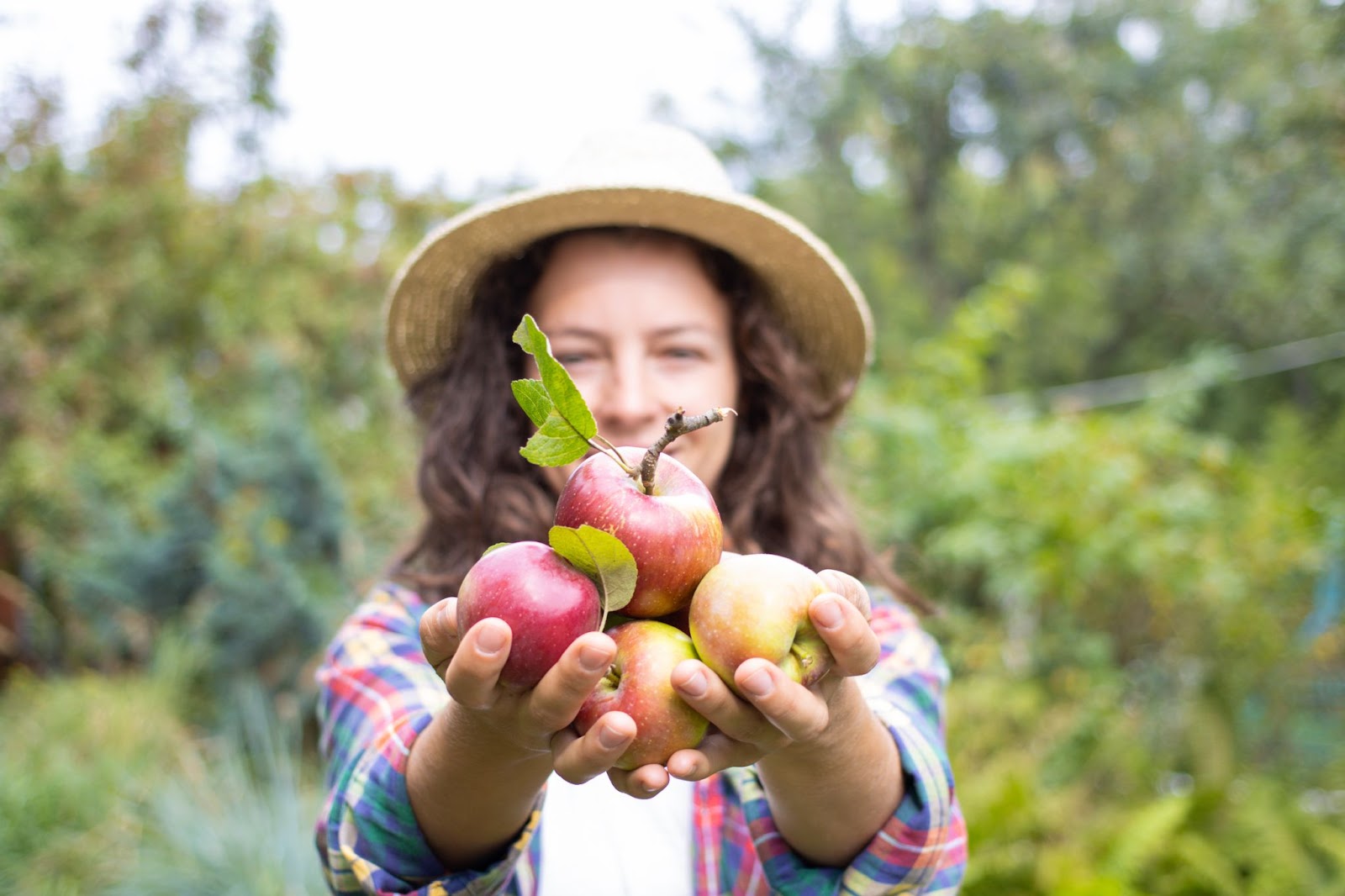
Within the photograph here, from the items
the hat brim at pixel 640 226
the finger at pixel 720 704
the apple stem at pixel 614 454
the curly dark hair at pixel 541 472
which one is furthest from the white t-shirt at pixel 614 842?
the hat brim at pixel 640 226

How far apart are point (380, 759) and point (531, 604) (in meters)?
0.60

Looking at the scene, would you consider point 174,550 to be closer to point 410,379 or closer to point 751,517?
point 410,379

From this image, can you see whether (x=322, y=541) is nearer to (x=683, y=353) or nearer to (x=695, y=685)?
(x=683, y=353)

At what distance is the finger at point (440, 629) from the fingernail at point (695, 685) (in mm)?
278

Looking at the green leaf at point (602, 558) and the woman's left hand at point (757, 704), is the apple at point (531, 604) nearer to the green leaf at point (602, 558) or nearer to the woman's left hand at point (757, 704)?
the green leaf at point (602, 558)

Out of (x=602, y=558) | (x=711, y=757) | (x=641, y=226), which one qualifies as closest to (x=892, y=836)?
(x=711, y=757)

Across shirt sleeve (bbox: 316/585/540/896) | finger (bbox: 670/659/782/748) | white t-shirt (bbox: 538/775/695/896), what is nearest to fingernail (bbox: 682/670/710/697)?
finger (bbox: 670/659/782/748)

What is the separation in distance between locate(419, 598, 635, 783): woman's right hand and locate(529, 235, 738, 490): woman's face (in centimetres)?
77

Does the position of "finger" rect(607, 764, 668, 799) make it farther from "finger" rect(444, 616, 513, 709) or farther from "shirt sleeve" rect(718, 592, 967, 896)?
"shirt sleeve" rect(718, 592, 967, 896)

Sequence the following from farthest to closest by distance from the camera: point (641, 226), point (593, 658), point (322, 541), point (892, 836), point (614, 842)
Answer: point (322, 541) → point (641, 226) → point (614, 842) → point (892, 836) → point (593, 658)

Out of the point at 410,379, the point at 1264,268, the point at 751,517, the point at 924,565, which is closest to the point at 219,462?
the point at 410,379

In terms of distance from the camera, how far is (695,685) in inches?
39.2

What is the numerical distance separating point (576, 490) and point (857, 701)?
0.45m

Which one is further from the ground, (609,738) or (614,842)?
(609,738)
